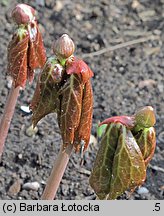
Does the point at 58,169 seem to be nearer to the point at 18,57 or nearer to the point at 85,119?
the point at 85,119

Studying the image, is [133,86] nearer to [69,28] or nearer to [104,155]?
[69,28]

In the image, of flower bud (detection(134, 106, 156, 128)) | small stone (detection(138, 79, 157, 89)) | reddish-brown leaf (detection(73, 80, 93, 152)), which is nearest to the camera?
flower bud (detection(134, 106, 156, 128))

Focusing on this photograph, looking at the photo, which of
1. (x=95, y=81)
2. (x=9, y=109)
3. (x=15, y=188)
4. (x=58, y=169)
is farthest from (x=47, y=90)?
(x=95, y=81)

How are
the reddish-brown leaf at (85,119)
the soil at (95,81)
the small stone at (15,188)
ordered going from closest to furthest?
the reddish-brown leaf at (85,119) < the small stone at (15,188) < the soil at (95,81)

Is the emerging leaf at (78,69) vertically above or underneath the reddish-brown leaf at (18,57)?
above

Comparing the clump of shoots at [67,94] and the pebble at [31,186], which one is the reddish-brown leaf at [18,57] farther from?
the pebble at [31,186]

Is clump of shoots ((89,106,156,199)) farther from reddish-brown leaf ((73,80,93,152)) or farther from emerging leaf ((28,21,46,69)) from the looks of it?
emerging leaf ((28,21,46,69))

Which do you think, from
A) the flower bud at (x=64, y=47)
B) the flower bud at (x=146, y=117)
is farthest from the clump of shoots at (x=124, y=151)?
the flower bud at (x=64, y=47)

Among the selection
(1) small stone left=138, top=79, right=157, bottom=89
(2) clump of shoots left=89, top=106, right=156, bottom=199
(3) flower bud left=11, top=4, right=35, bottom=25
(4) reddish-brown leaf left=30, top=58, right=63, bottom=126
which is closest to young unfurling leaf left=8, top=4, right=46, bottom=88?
(3) flower bud left=11, top=4, right=35, bottom=25
